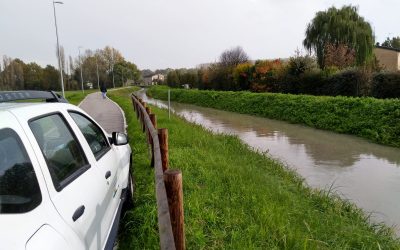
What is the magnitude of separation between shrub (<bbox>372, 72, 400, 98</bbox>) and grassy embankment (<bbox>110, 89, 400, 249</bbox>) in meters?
13.5

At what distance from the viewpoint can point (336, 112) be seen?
17656 millimetres

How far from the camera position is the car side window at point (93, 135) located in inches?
142

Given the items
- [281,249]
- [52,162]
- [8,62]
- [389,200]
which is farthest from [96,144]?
[8,62]

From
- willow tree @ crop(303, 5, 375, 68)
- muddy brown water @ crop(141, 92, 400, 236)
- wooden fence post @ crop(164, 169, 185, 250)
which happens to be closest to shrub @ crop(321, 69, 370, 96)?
muddy brown water @ crop(141, 92, 400, 236)

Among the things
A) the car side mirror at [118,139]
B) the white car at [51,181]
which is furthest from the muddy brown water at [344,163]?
the white car at [51,181]

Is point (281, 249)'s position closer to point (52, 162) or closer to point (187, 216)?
point (187, 216)

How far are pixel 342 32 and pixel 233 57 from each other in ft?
61.0

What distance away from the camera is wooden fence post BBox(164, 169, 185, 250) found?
8.85ft

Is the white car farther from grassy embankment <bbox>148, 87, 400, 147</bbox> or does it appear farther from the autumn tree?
the autumn tree

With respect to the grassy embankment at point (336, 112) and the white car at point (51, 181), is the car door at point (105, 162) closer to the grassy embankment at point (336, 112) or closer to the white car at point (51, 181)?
the white car at point (51, 181)

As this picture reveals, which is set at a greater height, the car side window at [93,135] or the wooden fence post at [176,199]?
the car side window at [93,135]

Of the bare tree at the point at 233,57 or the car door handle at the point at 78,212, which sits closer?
→ the car door handle at the point at 78,212

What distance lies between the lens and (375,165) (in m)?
10.1

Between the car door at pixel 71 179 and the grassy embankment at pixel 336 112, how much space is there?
487 inches
